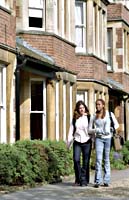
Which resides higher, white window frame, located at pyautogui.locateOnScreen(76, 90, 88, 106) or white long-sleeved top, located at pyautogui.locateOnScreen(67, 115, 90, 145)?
white window frame, located at pyautogui.locateOnScreen(76, 90, 88, 106)

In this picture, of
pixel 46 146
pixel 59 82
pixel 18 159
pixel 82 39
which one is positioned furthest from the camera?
pixel 82 39

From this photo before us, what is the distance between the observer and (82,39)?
82.2ft

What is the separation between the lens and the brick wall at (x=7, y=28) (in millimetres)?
14870

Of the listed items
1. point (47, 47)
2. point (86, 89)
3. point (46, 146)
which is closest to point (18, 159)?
point (46, 146)

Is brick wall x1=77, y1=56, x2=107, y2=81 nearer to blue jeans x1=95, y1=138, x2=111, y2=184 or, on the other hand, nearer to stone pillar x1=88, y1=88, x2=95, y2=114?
stone pillar x1=88, y1=88, x2=95, y2=114

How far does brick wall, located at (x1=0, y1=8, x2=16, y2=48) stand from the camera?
48.8 feet

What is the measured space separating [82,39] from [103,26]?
8.85 feet

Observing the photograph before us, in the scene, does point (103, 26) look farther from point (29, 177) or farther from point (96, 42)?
point (29, 177)

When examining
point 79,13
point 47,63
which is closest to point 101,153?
point 47,63

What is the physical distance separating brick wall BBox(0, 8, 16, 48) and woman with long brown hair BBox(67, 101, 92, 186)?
9.36ft

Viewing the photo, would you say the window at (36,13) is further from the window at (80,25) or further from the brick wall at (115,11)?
the brick wall at (115,11)

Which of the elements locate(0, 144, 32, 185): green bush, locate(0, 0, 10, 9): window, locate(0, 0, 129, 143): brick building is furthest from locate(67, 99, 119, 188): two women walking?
locate(0, 0, 10, 9): window

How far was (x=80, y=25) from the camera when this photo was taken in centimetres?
2498

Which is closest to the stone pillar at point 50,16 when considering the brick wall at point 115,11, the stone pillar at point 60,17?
the stone pillar at point 60,17
